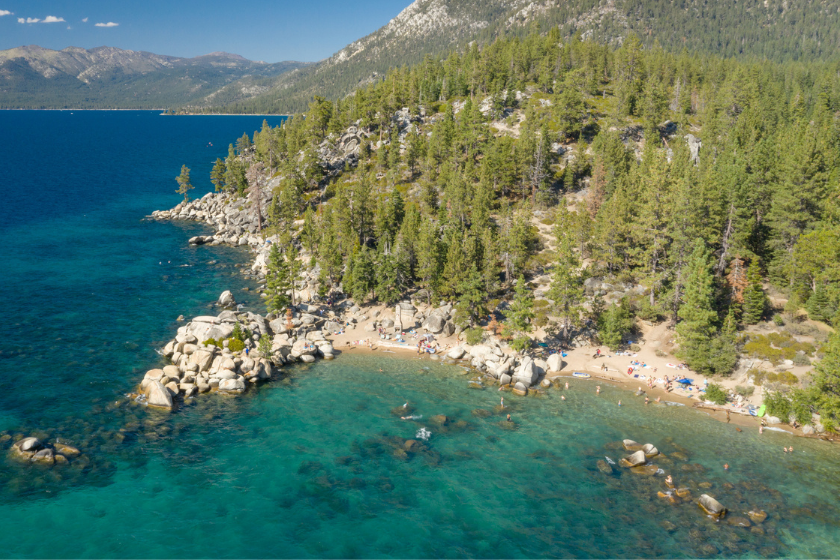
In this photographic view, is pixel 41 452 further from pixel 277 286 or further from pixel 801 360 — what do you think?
pixel 801 360

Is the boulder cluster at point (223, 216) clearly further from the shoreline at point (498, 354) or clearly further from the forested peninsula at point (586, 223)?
the shoreline at point (498, 354)

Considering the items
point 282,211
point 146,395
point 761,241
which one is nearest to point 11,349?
point 146,395

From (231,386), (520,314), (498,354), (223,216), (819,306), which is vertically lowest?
(231,386)

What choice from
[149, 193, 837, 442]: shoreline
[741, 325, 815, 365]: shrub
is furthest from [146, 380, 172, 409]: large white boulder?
[741, 325, 815, 365]: shrub

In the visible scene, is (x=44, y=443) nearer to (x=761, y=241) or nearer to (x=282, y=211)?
(x=282, y=211)

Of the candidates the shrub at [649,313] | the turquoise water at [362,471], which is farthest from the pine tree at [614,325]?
the turquoise water at [362,471]

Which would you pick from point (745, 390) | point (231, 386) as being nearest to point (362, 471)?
point (231, 386)
